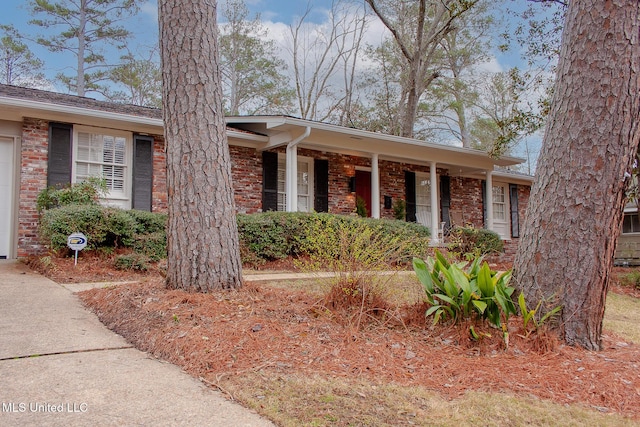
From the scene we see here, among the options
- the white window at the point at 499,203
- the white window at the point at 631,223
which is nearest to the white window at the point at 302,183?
the white window at the point at 499,203

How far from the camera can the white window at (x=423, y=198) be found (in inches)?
563

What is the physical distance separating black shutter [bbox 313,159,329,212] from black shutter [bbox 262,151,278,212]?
122cm

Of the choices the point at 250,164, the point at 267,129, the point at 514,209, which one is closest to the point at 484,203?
the point at 514,209

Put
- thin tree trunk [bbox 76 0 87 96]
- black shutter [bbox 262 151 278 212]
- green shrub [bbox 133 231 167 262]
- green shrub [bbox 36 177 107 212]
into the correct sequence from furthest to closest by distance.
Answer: thin tree trunk [bbox 76 0 87 96] < black shutter [bbox 262 151 278 212] < green shrub [bbox 36 177 107 212] < green shrub [bbox 133 231 167 262]

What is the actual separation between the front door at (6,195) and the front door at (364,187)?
8296mm

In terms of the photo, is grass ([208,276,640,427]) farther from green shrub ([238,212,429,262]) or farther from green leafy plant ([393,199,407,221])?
green leafy plant ([393,199,407,221])

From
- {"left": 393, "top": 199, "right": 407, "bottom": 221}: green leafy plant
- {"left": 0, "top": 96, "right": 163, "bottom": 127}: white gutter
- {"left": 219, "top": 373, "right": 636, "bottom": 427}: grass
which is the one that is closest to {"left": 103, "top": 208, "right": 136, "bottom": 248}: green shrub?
{"left": 0, "top": 96, "right": 163, "bottom": 127}: white gutter

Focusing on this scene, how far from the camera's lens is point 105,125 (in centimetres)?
914

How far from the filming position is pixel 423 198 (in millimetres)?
14523

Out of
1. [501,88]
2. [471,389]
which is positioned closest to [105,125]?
[471,389]

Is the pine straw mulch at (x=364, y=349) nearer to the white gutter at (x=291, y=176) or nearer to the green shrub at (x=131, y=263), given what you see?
the green shrub at (x=131, y=263)

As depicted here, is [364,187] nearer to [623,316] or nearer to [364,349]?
[623,316]

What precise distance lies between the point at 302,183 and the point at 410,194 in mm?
3698

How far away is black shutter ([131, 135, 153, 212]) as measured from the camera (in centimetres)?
938
